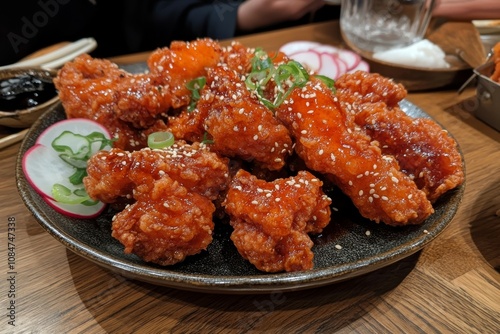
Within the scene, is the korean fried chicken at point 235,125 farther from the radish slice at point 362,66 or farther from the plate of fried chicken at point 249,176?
the radish slice at point 362,66

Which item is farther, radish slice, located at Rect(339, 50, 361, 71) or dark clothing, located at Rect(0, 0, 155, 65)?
dark clothing, located at Rect(0, 0, 155, 65)

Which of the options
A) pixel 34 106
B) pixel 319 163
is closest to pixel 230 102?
pixel 319 163

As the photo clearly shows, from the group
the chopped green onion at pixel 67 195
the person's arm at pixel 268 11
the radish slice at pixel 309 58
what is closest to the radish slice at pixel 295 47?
the radish slice at pixel 309 58

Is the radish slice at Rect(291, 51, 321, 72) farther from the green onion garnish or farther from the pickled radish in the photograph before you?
the green onion garnish

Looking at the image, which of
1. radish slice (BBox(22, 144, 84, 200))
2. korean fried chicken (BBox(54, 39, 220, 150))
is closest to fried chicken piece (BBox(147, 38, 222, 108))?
korean fried chicken (BBox(54, 39, 220, 150))

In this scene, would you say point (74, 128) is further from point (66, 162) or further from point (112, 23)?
point (112, 23)

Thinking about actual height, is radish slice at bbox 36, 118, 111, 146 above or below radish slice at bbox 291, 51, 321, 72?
above
